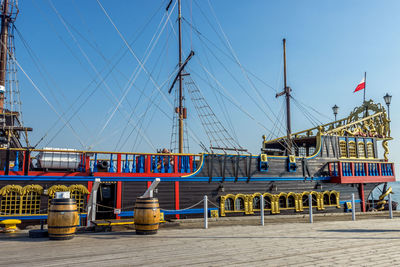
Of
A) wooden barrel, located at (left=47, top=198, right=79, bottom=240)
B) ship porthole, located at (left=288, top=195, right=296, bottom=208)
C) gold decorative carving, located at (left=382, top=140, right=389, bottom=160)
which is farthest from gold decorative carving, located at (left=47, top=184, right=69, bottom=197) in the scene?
gold decorative carving, located at (left=382, top=140, right=389, bottom=160)

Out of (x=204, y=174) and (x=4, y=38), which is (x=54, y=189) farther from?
(x=4, y=38)

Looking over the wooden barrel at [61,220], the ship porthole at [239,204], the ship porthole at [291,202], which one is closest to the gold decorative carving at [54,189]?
the wooden barrel at [61,220]

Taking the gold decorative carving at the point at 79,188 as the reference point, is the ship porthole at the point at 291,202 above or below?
below

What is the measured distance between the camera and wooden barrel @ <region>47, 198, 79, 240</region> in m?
6.91

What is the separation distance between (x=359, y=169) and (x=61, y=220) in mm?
15018

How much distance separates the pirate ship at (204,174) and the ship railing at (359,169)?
1.8 inches

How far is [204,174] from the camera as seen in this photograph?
1286 centimetres

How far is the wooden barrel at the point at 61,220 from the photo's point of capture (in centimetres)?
691

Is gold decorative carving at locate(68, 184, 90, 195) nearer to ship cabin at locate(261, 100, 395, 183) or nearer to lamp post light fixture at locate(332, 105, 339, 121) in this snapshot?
ship cabin at locate(261, 100, 395, 183)

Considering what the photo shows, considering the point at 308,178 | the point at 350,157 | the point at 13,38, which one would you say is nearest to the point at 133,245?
the point at 308,178

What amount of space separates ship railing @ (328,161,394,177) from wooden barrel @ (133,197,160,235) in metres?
11.3

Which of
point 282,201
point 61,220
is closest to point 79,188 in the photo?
point 61,220

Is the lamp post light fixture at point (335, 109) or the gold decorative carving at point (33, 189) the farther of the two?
the lamp post light fixture at point (335, 109)

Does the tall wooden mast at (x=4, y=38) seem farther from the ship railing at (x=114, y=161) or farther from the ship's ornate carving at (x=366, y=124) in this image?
the ship's ornate carving at (x=366, y=124)
